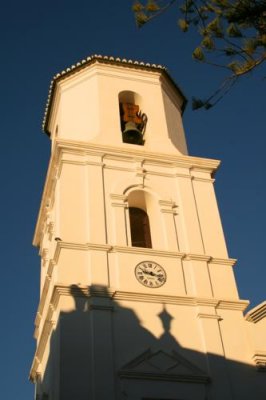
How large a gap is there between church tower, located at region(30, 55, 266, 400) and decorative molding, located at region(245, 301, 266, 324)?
25mm

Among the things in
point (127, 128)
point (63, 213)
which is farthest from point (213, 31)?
point (127, 128)

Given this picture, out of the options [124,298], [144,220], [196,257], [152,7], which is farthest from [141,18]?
[144,220]

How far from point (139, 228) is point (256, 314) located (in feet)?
12.9

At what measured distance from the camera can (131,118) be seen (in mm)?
20016

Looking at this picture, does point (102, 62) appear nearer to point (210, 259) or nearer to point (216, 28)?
point (210, 259)

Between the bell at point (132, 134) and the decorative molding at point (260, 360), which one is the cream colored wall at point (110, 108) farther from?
the decorative molding at point (260, 360)

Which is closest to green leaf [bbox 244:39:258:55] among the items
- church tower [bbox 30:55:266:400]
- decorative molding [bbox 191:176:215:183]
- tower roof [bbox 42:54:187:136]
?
church tower [bbox 30:55:266:400]

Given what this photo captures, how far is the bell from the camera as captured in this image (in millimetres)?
19312

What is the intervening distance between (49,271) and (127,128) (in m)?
5.10

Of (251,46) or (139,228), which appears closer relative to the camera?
(251,46)

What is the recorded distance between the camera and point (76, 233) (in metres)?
16.0

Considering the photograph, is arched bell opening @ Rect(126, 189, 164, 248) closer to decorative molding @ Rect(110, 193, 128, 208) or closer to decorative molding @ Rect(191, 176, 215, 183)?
decorative molding @ Rect(110, 193, 128, 208)

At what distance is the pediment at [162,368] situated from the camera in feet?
44.6

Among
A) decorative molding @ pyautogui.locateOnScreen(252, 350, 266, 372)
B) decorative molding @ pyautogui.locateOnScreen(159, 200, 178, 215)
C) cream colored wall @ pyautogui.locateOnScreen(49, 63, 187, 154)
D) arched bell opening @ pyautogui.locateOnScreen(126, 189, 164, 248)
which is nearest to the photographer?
decorative molding @ pyautogui.locateOnScreen(252, 350, 266, 372)
